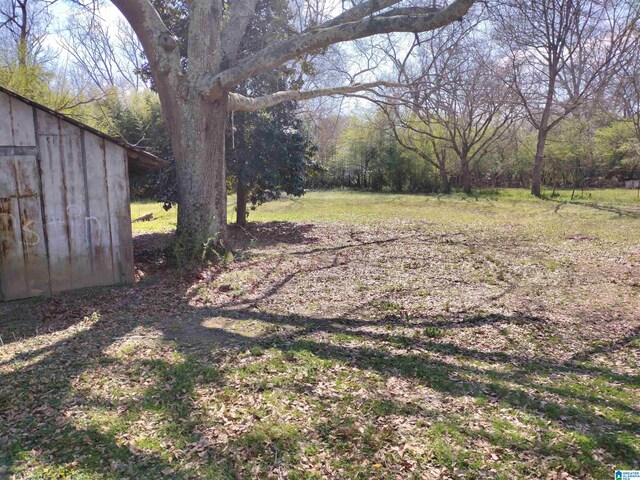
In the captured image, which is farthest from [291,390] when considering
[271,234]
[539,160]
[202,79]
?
[539,160]

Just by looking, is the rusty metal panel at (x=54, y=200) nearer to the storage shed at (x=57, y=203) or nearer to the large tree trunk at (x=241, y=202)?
the storage shed at (x=57, y=203)

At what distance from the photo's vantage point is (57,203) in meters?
6.29

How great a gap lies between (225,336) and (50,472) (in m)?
2.41

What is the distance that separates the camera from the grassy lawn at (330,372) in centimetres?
300

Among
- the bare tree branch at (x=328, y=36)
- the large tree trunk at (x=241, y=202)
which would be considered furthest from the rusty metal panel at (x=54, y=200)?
the large tree trunk at (x=241, y=202)

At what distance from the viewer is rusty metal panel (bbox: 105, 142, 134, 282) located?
6637mm

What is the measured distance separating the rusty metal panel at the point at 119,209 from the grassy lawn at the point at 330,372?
42 cm

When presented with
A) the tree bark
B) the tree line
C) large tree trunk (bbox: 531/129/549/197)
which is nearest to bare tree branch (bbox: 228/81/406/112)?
the tree line

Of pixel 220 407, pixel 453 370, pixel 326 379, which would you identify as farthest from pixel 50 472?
pixel 453 370

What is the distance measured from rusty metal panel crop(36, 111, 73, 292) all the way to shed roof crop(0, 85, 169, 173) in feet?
0.40

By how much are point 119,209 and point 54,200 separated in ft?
2.81

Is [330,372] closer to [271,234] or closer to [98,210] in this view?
[98,210]

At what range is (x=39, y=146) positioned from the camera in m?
6.07

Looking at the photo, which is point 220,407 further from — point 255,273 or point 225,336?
point 255,273
